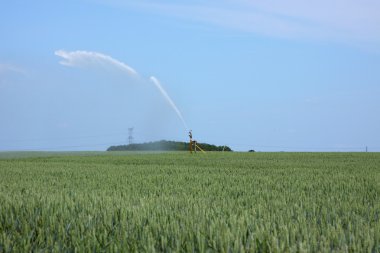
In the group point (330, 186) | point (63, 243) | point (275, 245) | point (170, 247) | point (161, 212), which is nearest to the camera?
point (275, 245)

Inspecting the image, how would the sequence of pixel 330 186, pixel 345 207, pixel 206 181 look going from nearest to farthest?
pixel 345 207
pixel 330 186
pixel 206 181

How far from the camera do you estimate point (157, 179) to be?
32.2 feet

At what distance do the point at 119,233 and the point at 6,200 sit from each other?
2417mm

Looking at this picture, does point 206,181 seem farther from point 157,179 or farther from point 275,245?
point 275,245

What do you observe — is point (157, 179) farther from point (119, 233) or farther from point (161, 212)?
point (119, 233)

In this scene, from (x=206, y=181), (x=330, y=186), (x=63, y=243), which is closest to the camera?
(x=63, y=243)

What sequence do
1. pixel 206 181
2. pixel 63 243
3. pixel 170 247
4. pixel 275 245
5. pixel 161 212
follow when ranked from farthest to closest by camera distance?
pixel 206 181, pixel 161 212, pixel 63 243, pixel 170 247, pixel 275 245

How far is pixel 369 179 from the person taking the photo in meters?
9.68

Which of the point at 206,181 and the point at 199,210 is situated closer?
the point at 199,210

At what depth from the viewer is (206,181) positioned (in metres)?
9.23

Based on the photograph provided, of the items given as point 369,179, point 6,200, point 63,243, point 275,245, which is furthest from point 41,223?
point 369,179

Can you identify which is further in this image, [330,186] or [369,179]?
[369,179]

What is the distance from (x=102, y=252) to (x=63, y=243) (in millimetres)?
514

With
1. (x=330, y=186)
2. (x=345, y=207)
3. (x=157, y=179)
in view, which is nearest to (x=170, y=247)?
(x=345, y=207)
